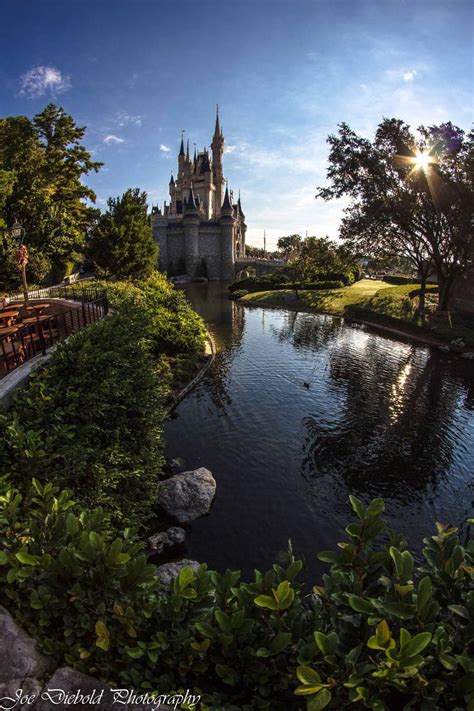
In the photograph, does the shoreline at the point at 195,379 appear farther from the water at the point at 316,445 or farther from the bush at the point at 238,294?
the bush at the point at 238,294

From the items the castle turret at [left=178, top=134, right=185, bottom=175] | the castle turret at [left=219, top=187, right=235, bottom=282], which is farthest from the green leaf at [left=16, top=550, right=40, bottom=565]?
the castle turret at [left=178, top=134, right=185, bottom=175]

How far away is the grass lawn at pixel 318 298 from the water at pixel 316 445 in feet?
61.5

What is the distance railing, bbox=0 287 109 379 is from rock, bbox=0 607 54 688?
6236mm

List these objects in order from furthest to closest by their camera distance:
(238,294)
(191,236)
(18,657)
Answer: (191,236)
(238,294)
(18,657)

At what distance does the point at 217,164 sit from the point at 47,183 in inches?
3325

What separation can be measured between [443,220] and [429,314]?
8004mm

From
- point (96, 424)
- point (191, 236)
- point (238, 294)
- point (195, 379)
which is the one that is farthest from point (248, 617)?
point (191, 236)

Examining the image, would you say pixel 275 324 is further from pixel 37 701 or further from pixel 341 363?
pixel 37 701

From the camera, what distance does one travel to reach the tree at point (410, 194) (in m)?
28.1

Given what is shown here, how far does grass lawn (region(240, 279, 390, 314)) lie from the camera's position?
4241 centimetres

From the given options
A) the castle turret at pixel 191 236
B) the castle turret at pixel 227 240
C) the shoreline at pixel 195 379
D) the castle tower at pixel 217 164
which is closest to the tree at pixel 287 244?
the castle tower at pixel 217 164

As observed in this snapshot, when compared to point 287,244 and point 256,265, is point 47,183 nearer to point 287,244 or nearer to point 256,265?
point 256,265

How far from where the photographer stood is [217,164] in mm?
107875

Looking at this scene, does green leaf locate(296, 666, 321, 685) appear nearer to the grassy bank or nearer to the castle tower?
the grassy bank
